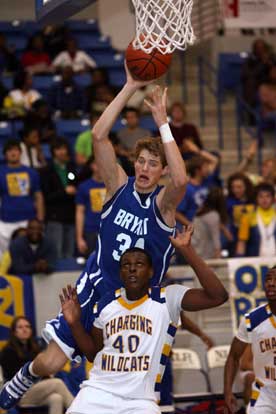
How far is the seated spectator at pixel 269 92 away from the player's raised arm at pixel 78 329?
967cm

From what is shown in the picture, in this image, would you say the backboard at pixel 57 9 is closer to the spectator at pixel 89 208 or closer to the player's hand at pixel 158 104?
the player's hand at pixel 158 104

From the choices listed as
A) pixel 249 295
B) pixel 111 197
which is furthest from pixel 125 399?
pixel 249 295

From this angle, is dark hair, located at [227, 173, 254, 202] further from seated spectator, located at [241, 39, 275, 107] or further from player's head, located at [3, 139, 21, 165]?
seated spectator, located at [241, 39, 275, 107]

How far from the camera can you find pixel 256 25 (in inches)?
509

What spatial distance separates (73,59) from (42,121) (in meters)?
2.50

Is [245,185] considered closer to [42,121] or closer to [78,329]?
[42,121]

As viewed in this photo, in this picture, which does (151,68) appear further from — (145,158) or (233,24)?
(233,24)

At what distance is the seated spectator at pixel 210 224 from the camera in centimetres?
1332

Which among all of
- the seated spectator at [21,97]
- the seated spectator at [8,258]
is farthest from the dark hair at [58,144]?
the seated spectator at [21,97]

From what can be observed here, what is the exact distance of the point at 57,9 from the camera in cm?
819

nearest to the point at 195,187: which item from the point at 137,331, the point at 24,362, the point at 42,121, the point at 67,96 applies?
the point at 42,121

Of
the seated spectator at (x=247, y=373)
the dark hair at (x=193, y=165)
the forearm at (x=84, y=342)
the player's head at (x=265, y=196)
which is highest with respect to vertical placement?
the dark hair at (x=193, y=165)

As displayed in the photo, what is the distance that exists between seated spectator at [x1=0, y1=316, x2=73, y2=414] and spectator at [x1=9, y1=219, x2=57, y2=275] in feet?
3.51

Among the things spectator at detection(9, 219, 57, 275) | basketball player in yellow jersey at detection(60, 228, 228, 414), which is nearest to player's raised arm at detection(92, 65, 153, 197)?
basketball player in yellow jersey at detection(60, 228, 228, 414)
